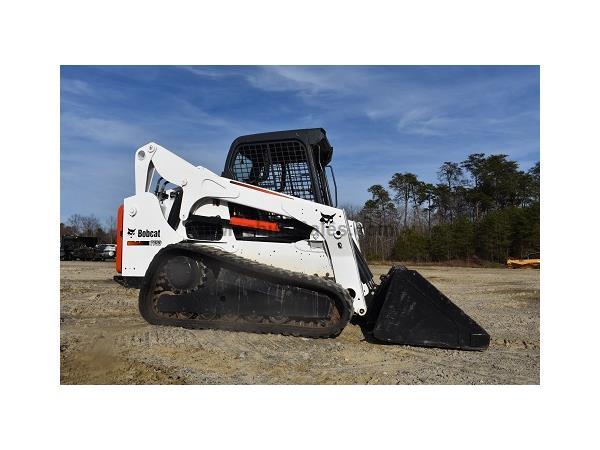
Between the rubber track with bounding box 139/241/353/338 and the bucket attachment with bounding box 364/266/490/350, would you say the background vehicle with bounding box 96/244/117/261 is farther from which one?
the bucket attachment with bounding box 364/266/490/350

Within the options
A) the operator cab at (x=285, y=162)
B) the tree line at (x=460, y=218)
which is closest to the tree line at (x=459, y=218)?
the tree line at (x=460, y=218)

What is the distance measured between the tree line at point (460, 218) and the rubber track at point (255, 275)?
1818 centimetres

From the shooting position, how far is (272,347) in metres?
5.01

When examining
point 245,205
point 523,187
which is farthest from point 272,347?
point 523,187

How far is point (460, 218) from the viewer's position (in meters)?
27.3

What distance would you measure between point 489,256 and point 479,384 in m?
25.0

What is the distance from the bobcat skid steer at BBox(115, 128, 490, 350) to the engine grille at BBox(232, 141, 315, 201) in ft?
0.04

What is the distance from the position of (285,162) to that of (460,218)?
23.3 meters

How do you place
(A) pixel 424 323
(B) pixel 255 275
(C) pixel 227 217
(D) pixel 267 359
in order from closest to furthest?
(D) pixel 267 359 < (A) pixel 424 323 < (B) pixel 255 275 < (C) pixel 227 217

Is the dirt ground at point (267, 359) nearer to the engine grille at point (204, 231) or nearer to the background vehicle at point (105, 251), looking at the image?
the engine grille at point (204, 231)

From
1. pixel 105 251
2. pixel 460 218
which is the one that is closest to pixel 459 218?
pixel 460 218

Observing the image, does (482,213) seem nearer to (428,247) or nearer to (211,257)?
(428,247)

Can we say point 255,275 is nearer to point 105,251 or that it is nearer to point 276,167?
point 276,167

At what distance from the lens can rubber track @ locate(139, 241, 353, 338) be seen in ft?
16.7
